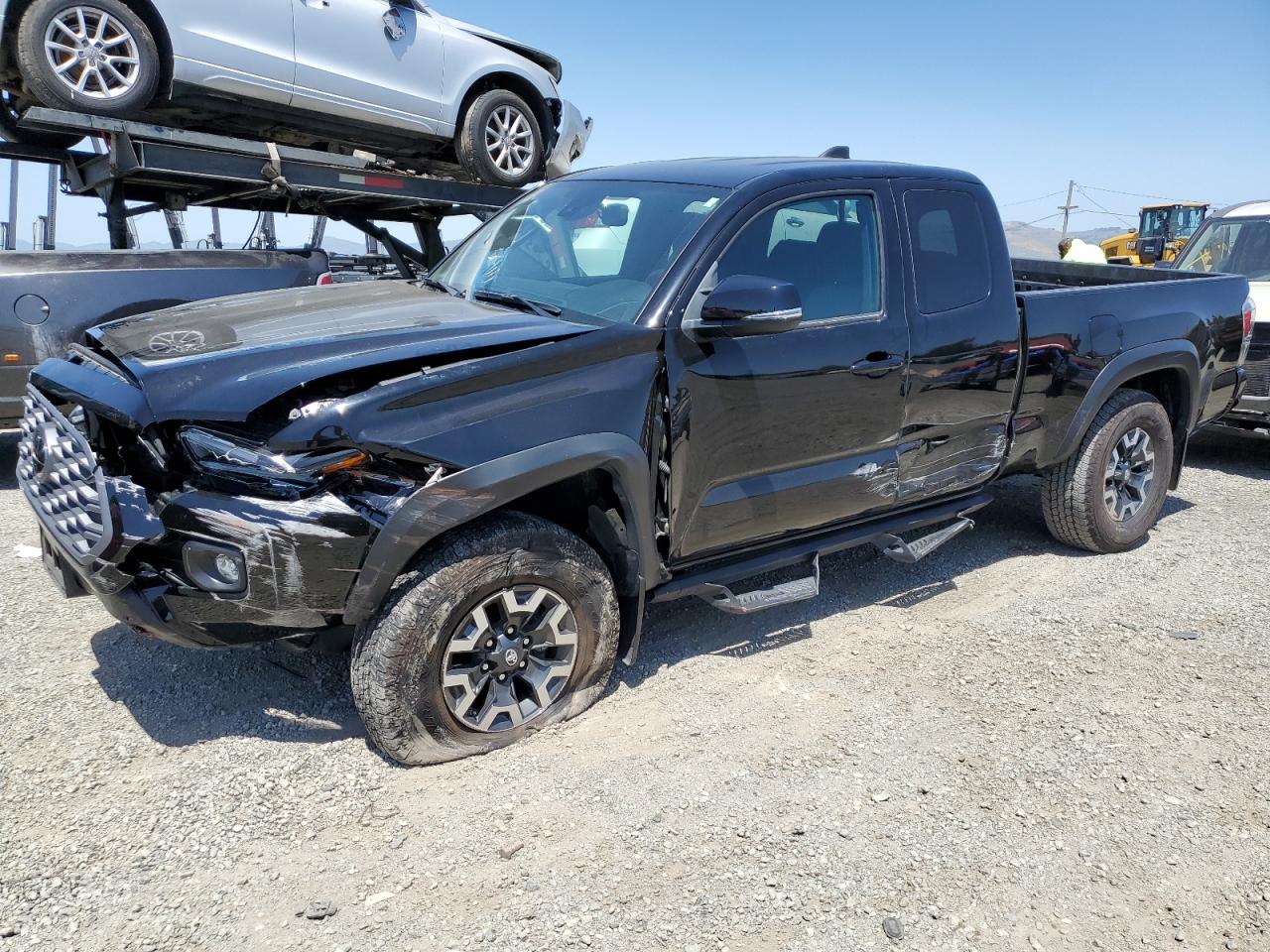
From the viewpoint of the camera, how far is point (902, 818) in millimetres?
2848

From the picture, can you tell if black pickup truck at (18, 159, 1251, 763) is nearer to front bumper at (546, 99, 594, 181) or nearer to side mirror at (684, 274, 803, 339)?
side mirror at (684, 274, 803, 339)

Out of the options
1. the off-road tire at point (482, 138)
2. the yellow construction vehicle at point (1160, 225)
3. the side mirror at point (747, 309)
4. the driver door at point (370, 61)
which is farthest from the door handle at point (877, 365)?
the yellow construction vehicle at point (1160, 225)

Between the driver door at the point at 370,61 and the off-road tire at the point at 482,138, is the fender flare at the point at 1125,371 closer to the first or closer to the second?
the off-road tire at the point at 482,138

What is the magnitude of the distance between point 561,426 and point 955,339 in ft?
6.46

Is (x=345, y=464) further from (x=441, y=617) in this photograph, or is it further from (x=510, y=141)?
(x=510, y=141)

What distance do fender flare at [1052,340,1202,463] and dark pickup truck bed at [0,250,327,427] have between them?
5.48m

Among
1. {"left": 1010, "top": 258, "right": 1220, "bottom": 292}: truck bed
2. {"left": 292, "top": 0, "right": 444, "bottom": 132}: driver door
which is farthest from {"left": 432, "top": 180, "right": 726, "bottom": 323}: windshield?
{"left": 292, "top": 0, "right": 444, "bottom": 132}: driver door

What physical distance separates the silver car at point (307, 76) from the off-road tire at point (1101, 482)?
5.86 metres

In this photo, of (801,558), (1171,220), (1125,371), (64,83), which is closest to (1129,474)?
(1125,371)

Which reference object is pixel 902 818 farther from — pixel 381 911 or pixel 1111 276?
pixel 1111 276

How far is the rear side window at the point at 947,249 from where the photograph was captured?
397 centimetres

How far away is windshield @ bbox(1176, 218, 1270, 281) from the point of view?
7.83m

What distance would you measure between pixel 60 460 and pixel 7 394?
3.84 m

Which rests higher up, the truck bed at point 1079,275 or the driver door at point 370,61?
the driver door at point 370,61
